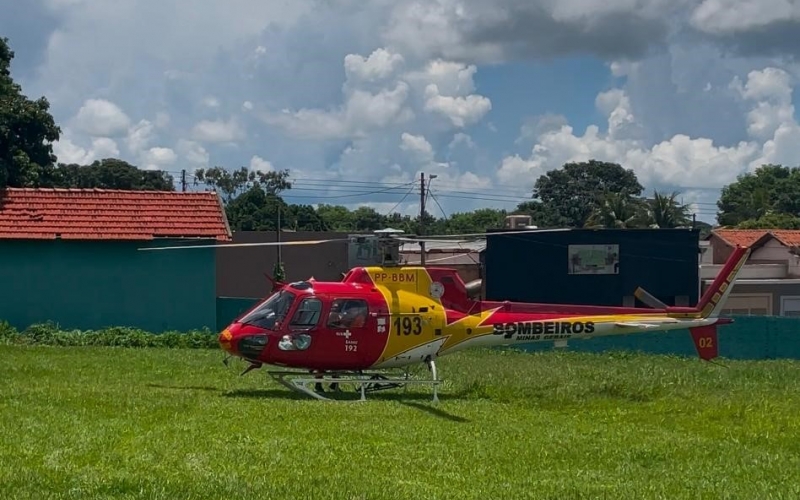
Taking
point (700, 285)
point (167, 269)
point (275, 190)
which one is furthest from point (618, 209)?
point (275, 190)

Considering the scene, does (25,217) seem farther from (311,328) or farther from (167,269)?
(311,328)

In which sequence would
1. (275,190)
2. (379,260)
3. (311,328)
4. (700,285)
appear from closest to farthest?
(311,328), (379,260), (700,285), (275,190)

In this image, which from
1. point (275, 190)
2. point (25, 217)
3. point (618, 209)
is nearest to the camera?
point (25, 217)

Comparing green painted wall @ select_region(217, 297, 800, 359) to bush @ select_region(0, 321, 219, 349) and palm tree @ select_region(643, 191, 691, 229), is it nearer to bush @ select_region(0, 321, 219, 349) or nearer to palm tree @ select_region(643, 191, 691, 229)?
bush @ select_region(0, 321, 219, 349)

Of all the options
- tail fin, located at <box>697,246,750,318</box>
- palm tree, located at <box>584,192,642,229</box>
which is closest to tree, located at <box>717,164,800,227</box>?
palm tree, located at <box>584,192,642,229</box>

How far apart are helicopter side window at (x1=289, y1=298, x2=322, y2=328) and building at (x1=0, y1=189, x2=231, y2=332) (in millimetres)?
13847

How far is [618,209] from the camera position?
199 ft

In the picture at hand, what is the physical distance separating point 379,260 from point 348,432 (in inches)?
240

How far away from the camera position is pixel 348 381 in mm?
18141

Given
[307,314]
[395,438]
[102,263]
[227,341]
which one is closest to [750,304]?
[102,263]

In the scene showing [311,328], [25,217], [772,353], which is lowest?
[772,353]

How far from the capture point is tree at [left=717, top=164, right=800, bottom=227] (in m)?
92.2

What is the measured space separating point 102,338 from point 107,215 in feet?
14.1

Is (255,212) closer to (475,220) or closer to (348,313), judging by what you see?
(475,220)
